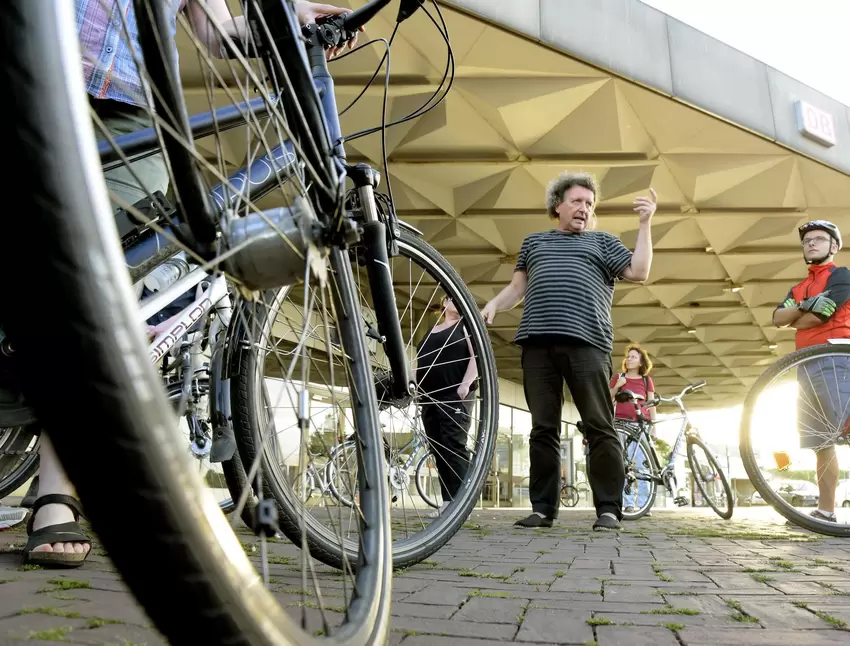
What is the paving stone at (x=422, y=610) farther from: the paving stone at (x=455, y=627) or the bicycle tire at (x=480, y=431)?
the bicycle tire at (x=480, y=431)

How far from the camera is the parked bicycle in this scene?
562cm

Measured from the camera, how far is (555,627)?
Result: 108 cm

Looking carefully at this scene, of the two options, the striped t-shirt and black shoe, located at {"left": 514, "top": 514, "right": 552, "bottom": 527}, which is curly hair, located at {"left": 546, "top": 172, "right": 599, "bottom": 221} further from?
black shoe, located at {"left": 514, "top": 514, "right": 552, "bottom": 527}

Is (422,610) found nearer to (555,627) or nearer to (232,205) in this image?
(555,627)

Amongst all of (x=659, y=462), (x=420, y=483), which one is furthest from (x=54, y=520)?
(x=659, y=462)

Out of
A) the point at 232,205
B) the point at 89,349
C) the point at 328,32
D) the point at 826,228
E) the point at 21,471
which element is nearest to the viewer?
the point at 89,349

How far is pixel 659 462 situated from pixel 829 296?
2926mm

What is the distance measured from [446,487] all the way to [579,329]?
1570 mm

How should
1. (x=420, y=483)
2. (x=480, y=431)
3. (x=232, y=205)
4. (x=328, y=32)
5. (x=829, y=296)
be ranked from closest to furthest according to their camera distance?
(x=232, y=205)
(x=328, y=32)
(x=480, y=431)
(x=420, y=483)
(x=829, y=296)

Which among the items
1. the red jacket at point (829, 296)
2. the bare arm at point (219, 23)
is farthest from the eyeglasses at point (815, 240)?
the bare arm at point (219, 23)

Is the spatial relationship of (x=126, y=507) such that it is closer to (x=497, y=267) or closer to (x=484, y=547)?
(x=484, y=547)

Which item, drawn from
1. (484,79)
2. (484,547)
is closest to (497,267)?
(484,79)

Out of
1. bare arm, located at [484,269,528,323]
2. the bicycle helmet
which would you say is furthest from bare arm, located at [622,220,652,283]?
the bicycle helmet

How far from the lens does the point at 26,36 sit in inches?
12.9
